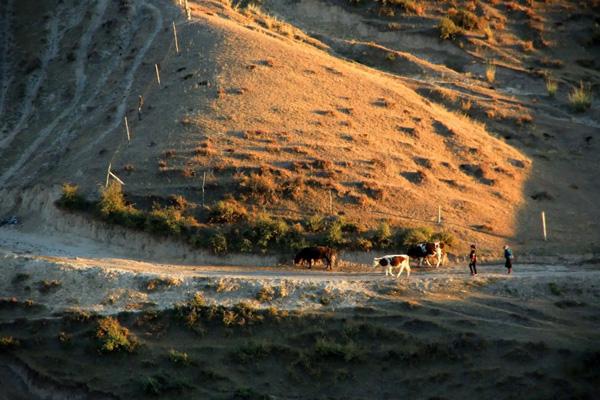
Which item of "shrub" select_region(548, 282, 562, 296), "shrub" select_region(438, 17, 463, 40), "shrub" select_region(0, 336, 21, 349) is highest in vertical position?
"shrub" select_region(438, 17, 463, 40)

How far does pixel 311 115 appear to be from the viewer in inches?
1799

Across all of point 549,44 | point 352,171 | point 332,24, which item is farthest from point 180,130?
point 549,44

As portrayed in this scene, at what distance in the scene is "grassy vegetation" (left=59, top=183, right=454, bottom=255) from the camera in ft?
119

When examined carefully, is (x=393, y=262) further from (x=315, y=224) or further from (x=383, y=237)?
(x=315, y=224)

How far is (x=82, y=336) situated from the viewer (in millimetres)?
30859

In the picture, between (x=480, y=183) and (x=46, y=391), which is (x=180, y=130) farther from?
(x=46, y=391)

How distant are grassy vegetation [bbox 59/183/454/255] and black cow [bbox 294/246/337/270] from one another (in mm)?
1031

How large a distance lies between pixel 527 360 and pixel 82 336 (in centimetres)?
1464

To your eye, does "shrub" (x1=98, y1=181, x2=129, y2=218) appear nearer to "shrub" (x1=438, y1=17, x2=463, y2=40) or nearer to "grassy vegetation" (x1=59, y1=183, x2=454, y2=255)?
"grassy vegetation" (x1=59, y1=183, x2=454, y2=255)

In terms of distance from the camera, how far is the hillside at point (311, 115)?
40.0 m

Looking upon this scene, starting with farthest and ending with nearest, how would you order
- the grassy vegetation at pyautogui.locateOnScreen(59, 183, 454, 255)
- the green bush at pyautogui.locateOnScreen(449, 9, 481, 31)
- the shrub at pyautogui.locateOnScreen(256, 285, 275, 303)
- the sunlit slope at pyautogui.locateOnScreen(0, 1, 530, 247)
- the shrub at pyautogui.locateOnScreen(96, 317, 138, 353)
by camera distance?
the green bush at pyautogui.locateOnScreen(449, 9, 481, 31), the sunlit slope at pyautogui.locateOnScreen(0, 1, 530, 247), the grassy vegetation at pyautogui.locateOnScreen(59, 183, 454, 255), the shrub at pyautogui.locateOnScreen(256, 285, 275, 303), the shrub at pyautogui.locateOnScreen(96, 317, 138, 353)

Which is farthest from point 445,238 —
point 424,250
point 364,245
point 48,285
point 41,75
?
point 41,75

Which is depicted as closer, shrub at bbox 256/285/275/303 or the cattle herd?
shrub at bbox 256/285/275/303

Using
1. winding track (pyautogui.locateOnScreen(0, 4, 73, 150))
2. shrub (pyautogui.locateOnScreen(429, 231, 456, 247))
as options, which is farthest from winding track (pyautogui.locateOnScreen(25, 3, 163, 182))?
shrub (pyautogui.locateOnScreen(429, 231, 456, 247))
